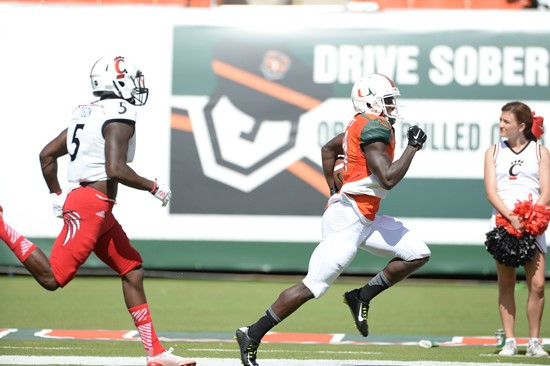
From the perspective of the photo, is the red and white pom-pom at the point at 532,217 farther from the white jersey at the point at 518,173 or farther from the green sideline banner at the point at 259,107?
the green sideline banner at the point at 259,107

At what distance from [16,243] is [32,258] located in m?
0.19

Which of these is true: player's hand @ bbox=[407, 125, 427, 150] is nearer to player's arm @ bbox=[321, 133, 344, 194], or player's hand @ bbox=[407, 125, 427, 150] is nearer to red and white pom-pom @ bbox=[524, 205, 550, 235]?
player's arm @ bbox=[321, 133, 344, 194]

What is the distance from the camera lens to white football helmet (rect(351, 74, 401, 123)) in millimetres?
7586

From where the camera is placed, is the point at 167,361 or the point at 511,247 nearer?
the point at 167,361

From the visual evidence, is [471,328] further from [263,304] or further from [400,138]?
[400,138]

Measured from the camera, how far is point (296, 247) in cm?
1423

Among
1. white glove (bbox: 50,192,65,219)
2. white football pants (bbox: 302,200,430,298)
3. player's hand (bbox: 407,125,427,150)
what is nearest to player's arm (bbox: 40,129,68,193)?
white glove (bbox: 50,192,65,219)

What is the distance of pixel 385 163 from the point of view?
715cm

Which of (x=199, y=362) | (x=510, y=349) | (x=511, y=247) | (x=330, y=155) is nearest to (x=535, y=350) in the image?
(x=510, y=349)

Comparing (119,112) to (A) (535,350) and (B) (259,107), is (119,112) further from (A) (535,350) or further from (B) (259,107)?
(B) (259,107)

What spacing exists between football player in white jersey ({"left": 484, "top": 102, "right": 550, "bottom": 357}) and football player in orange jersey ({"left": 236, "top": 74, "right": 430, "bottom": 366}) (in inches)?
67.8

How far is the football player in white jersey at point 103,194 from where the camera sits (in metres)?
7.09

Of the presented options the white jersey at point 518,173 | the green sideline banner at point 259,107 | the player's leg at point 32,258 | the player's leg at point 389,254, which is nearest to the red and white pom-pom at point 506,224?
the white jersey at point 518,173

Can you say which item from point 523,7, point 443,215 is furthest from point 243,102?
point 523,7
